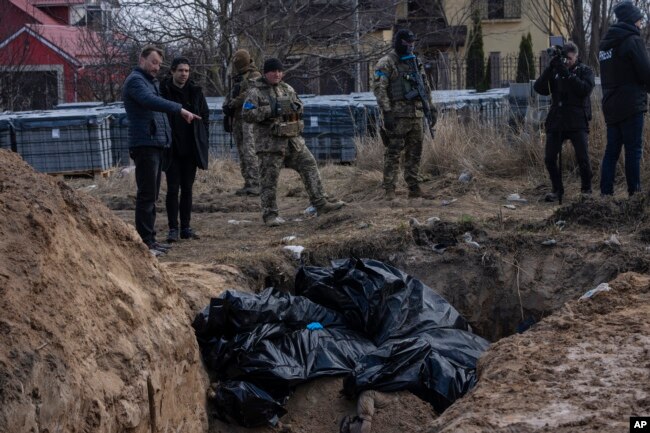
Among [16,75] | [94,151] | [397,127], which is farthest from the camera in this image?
[16,75]

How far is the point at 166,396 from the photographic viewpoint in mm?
5008

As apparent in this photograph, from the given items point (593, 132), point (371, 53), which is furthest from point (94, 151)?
point (593, 132)

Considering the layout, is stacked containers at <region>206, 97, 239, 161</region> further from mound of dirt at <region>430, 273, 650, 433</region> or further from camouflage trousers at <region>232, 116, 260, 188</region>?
mound of dirt at <region>430, 273, 650, 433</region>

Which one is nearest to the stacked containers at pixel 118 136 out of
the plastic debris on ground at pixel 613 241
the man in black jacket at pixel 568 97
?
the man in black jacket at pixel 568 97

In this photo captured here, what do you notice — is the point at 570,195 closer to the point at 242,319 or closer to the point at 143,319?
the point at 242,319

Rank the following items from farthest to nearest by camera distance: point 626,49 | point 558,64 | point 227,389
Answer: point 558,64 < point 626,49 < point 227,389

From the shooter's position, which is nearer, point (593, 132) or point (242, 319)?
point (242, 319)

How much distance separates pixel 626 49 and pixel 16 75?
1521 cm

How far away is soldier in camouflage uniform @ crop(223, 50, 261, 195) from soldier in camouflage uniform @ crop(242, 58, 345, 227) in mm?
1921

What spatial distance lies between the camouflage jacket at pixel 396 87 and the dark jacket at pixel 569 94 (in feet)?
4.17

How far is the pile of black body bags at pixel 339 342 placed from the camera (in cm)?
579

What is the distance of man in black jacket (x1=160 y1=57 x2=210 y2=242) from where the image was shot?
8422mm

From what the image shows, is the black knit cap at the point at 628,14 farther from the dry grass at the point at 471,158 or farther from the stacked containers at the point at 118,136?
the stacked containers at the point at 118,136

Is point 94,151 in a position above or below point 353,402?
above
